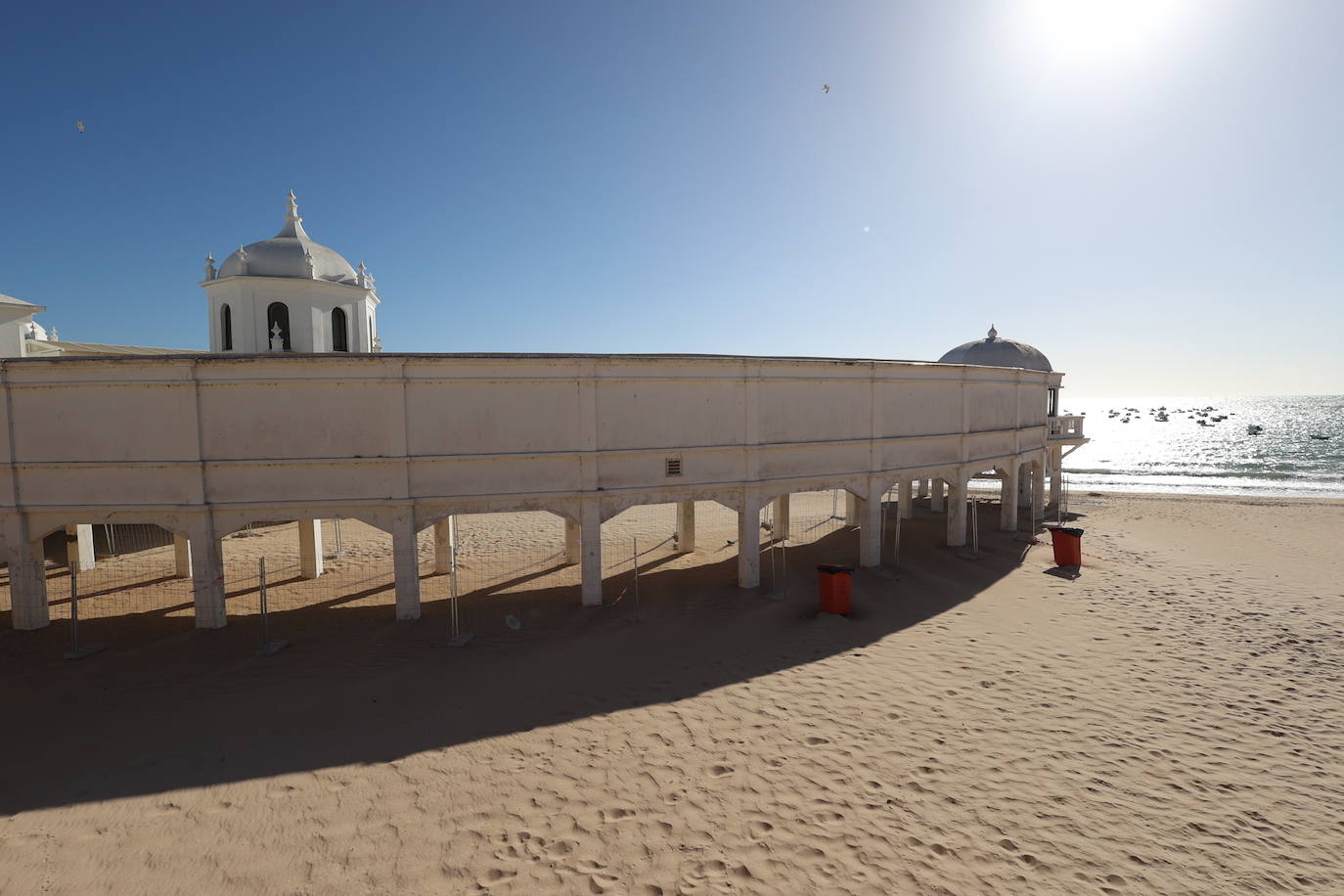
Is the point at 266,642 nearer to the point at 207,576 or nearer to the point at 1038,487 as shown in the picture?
the point at 207,576

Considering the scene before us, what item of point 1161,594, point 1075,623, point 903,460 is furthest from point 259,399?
point 1161,594

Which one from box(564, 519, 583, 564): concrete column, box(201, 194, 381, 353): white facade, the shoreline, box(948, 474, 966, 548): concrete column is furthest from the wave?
box(201, 194, 381, 353): white facade

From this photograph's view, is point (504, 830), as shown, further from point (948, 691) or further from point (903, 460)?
point (903, 460)

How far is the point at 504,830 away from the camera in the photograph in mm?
7715

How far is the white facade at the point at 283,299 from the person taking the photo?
20656 mm

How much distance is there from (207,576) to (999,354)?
31.8m

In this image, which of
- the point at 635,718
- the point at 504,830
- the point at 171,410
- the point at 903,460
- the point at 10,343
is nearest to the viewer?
the point at 504,830

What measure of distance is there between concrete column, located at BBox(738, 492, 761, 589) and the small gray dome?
55.6 ft

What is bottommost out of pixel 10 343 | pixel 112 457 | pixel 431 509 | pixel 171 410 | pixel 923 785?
pixel 923 785

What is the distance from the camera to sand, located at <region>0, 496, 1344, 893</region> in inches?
283

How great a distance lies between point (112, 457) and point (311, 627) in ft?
18.9

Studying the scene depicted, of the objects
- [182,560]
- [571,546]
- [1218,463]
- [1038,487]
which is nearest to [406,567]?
[571,546]

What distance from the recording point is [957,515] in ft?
71.0

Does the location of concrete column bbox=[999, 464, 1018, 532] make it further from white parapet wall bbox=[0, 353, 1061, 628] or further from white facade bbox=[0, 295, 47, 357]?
white facade bbox=[0, 295, 47, 357]
